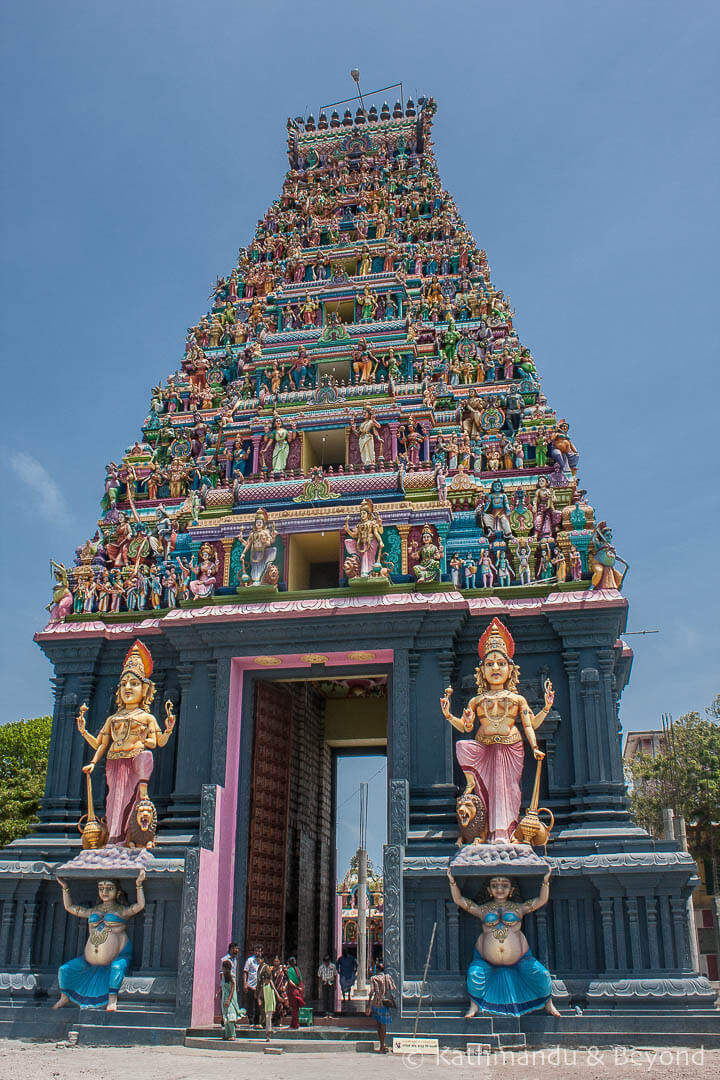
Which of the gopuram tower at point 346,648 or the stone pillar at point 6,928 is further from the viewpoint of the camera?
the stone pillar at point 6,928

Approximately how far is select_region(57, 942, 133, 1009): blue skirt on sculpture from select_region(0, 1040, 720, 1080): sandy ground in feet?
4.40

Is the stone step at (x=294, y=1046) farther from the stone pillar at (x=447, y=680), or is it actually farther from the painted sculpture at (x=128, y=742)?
the stone pillar at (x=447, y=680)

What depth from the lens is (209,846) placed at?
1486 cm

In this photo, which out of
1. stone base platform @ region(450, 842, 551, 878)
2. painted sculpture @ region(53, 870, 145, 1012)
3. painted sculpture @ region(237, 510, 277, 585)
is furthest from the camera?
painted sculpture @ region(237, 510, 277, 585)

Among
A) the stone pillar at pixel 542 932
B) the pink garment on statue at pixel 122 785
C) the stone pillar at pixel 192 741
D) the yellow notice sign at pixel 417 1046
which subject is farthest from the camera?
the stone pillar at pixel 192 741

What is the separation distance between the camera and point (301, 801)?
1942 cm

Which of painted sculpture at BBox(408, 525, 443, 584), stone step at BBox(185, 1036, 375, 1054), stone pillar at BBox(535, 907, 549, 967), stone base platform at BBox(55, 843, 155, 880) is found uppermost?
painted sculpture at BBox(408, 525, 443, 584)

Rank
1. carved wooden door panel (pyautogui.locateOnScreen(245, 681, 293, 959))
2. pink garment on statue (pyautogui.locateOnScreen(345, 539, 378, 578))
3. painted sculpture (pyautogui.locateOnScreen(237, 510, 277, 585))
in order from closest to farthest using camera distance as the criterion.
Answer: carved wooden door panel (pyautogui.locateOnScreen(245, 681, 293, 959)) < pink garment on statue (pyautogui.locateOnScreen(345, 539, 378, 578)) < painted sculpture (pyautogui.locateOnScreen(237, 510, 277, 585))

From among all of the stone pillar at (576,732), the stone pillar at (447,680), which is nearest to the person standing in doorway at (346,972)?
the stone pillar at (447,680)

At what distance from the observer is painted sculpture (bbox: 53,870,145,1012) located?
14.0 m

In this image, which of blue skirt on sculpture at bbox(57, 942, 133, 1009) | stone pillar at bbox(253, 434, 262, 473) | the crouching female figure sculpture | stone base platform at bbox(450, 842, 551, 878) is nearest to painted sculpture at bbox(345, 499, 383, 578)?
stone pillar at bbox(253, 434, 262, 473)

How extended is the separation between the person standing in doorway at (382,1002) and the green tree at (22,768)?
1848cm

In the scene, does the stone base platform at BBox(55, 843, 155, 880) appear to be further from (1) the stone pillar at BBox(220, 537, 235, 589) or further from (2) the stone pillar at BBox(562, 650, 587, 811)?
(2) the stone pillar at BBox(562, 650, 587, 811)

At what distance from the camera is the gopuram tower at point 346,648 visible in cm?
1353
